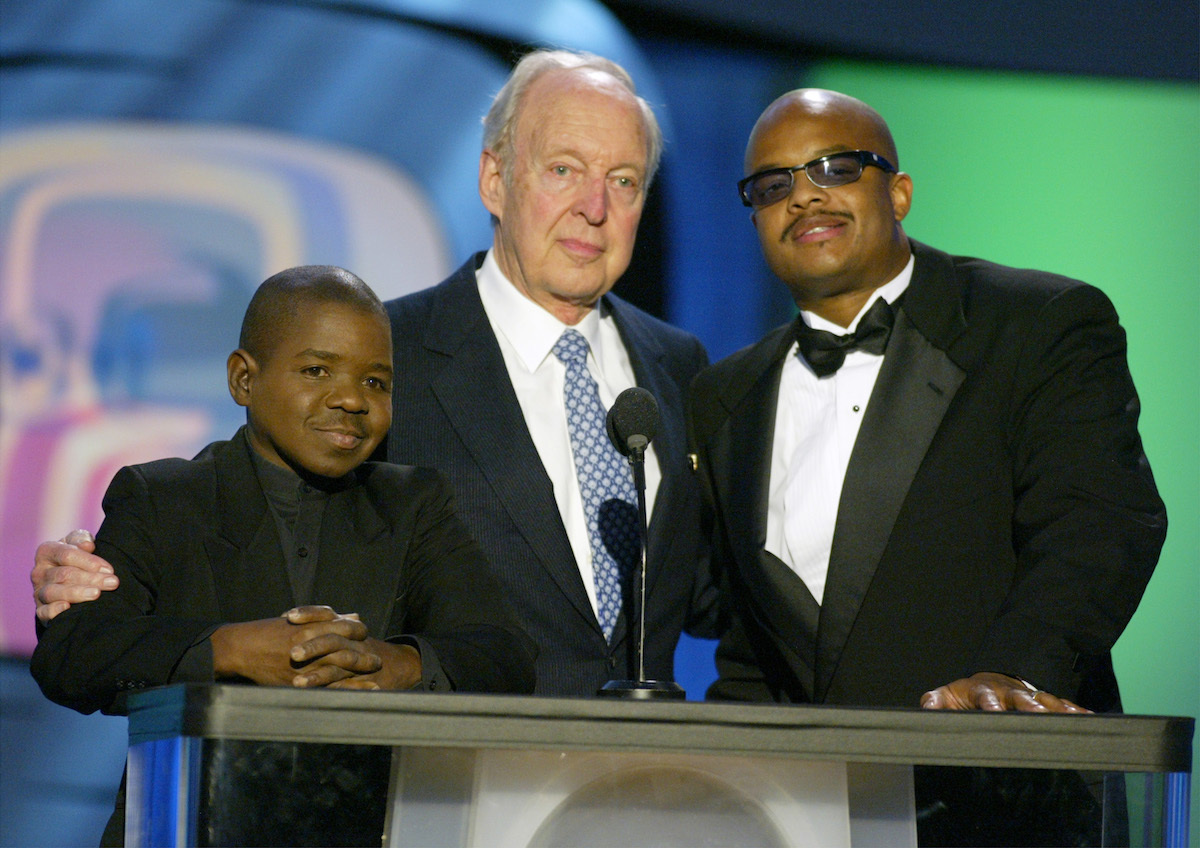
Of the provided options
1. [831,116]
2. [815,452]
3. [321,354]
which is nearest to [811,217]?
[831,116]

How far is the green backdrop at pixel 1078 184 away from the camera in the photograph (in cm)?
399

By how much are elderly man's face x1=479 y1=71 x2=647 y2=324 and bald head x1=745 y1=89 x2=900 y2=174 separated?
0.33 metres

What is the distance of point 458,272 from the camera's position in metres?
3.10

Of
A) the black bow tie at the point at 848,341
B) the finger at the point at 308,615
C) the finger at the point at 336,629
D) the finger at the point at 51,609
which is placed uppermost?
the black bow tie at the point at 848,341

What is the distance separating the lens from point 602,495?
9.27ft

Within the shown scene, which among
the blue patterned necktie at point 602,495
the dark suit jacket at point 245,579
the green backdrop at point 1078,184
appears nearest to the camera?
the dark suit jacket at point 245,579

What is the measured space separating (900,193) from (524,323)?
0.88 metres

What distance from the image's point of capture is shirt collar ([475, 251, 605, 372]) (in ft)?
9.77

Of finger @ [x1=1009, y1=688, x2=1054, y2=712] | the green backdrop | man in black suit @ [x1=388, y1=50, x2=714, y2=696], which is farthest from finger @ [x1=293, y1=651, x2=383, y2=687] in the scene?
the green backdrop

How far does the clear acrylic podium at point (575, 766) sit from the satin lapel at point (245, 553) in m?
0.37

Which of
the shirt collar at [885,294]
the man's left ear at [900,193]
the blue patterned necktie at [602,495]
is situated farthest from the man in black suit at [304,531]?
the man's left ear at [900,193]

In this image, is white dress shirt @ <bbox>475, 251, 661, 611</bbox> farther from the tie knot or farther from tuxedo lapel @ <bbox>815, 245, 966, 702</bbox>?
tuxedo lapel @ <bbox>815, 245, 966, 702</bbox>

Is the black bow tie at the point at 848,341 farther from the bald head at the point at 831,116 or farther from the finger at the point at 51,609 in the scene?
the finger at the point at 51,609

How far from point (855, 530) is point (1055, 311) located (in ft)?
1.93
